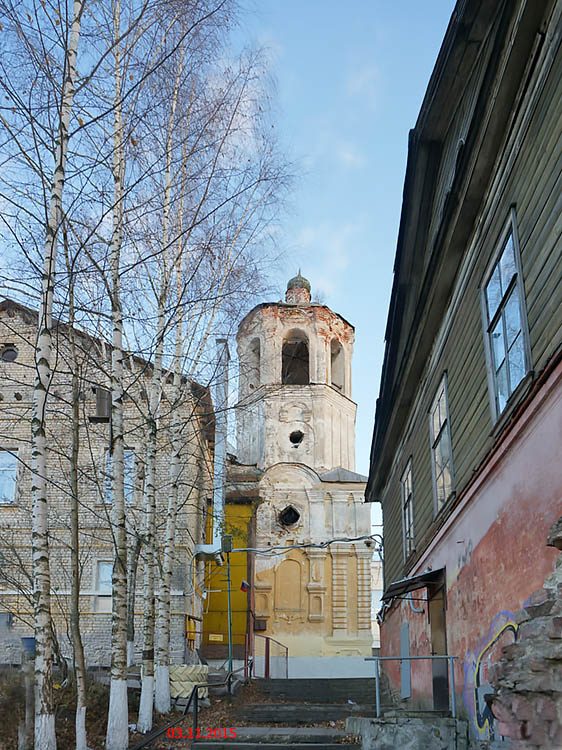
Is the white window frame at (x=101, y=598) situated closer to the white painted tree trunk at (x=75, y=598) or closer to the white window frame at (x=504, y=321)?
the white painted tree trunk at (x=75, y=598)

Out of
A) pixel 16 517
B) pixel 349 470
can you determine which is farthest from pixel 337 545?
pixel 16 517

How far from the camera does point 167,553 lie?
1547 cm

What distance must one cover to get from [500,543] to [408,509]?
7.61 metres

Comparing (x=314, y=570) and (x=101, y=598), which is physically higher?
(x=314, y=570)

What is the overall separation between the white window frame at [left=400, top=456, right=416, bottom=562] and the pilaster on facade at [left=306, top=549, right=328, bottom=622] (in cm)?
1627

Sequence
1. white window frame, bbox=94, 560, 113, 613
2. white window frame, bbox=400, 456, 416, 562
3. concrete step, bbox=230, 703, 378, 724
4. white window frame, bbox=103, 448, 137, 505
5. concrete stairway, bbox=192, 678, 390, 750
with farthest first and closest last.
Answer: white window frame, bbox=94, 560, 113, 613 → white window frame, bbox=103, 448, 137, 505 → concrete step, bbox=230, 703, 378, 724 → white window frame, bbox=400, 456, 416, 562 → concrete stairway, bbox=192, 678, 390, 750

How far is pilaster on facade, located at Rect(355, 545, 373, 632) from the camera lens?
3096 cm

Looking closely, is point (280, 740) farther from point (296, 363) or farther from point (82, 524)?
point (296, 363)

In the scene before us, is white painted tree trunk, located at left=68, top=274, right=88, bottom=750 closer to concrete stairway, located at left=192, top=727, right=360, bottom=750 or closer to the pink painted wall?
concrete stairway, located at left=192, top=727, right=360, bottom=750

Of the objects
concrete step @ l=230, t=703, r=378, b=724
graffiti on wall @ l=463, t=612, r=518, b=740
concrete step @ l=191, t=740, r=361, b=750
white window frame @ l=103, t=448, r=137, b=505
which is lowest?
concrete step @ l=230, t=703, r=378, b=724

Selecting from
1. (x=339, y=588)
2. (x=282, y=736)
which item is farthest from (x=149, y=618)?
(x=339, y=588)

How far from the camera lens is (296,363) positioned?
125 ft

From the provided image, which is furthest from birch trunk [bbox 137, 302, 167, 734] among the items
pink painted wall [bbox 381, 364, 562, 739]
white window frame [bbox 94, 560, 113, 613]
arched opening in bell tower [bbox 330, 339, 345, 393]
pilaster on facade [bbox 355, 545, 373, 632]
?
arched opening in bell tower [bbox 330, 339, 345, 393]

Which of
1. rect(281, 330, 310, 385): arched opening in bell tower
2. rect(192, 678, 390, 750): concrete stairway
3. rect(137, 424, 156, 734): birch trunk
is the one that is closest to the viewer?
rect(192, 678, 390, 750): concrete stairway
